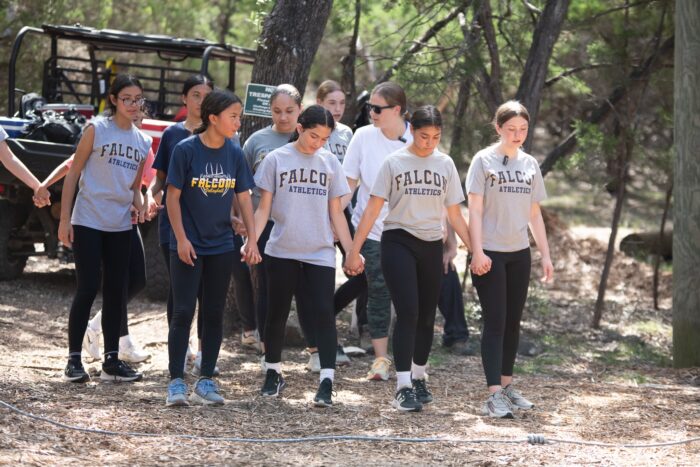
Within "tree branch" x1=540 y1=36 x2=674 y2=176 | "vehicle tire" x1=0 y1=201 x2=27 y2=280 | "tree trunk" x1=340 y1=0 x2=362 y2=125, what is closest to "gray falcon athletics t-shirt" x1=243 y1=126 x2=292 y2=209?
"tree trunk" x1=340 y1=0 x2=362 y2=125

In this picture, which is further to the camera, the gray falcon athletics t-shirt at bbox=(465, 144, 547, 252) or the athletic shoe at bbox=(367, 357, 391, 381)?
the athletic shoe at bbox=(367, 357, 391, 381)

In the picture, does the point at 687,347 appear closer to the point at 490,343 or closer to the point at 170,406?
the point at 490,343

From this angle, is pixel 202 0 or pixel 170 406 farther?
pixel 202 0

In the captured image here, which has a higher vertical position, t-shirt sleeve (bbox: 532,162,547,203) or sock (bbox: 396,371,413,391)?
t-shirt sleeve (bbox: 532,162,547,203)

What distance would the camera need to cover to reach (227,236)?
568 centimetres

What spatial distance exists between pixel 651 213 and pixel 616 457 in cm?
1259

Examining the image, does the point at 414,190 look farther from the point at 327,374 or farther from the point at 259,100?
the point at 259,100

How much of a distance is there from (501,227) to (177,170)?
176cm

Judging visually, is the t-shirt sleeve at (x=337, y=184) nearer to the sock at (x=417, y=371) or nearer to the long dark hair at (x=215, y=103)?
the long dark hair at (x=215, y=103)

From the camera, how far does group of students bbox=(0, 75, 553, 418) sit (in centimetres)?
560

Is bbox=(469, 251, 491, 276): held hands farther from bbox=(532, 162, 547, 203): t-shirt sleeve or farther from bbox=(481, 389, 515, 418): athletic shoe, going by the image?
bbox=(481, 389, 515, 418): athletic shoe

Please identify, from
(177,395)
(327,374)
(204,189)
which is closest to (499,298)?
(327,374)

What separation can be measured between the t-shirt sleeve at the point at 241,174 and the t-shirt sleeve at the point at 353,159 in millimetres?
1019

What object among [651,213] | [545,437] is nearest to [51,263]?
[545,437]
